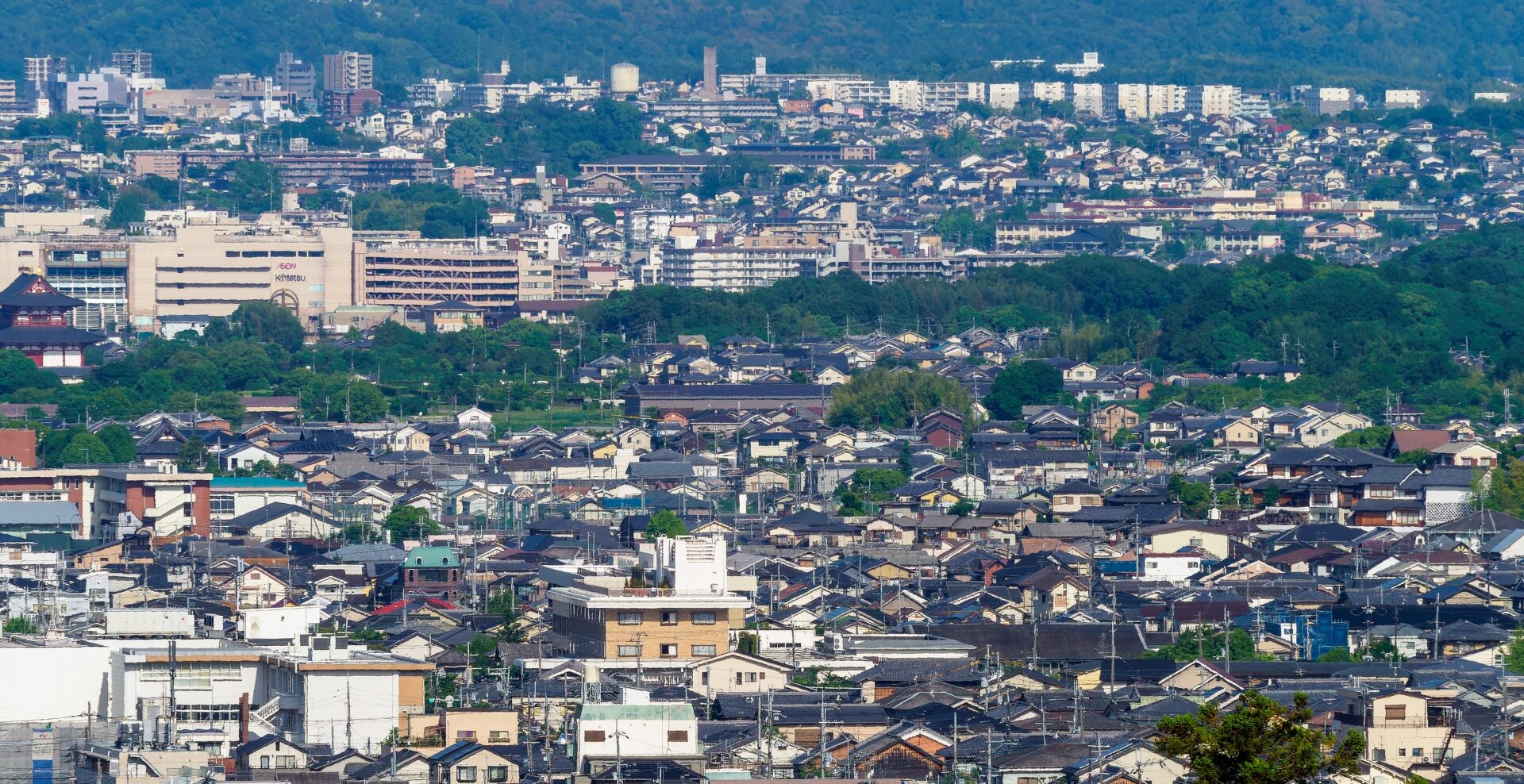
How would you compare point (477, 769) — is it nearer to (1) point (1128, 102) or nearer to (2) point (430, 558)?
(2) point (430, 558)

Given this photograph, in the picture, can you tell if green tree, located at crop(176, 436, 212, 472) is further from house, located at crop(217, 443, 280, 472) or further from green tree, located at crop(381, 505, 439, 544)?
green tree, located at crop(381, 505, 439, 544)

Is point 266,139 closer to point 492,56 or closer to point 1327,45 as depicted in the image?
point 492,56

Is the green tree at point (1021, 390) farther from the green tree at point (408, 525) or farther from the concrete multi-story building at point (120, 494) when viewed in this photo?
the concrete multi-story building at point (120, 494)

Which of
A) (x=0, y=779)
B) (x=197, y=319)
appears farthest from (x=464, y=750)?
(x=197, y=319)

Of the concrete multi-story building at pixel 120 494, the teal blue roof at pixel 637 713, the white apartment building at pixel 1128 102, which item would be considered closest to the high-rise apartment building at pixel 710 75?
the white apartment building at pixel 1128 102

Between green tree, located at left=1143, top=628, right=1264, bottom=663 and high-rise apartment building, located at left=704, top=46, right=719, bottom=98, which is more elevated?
high-rise apartment building, located at left=704, top=46, right=719, bottom=98

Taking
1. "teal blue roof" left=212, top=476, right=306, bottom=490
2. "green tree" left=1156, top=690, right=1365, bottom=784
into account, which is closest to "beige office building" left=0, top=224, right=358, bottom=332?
"teal blue roof" left=212, top=476, right=306, bottom=490

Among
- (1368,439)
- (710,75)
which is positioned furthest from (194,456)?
(710,75)
